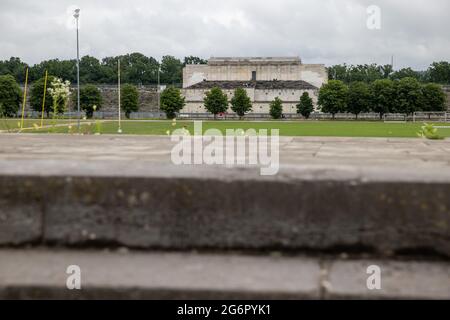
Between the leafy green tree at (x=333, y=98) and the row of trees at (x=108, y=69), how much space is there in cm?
6753

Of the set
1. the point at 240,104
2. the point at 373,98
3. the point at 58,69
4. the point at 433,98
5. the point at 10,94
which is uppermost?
the point at 58,69

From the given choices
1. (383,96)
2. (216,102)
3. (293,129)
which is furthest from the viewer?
(383,96)

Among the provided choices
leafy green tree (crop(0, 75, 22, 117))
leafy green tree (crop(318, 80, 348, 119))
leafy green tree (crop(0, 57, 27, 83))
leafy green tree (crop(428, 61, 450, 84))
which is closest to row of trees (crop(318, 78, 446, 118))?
leafy green tree (crop(318, 80, 348, 119))

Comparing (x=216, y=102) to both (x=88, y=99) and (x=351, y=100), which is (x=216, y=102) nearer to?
(x=88, y=99)

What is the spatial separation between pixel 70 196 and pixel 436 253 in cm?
173

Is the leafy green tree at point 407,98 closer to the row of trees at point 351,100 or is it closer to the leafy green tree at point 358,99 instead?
the row of trees at point 351,100

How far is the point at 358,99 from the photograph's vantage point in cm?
8500

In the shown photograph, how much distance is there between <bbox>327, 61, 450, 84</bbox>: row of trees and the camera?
135875mm

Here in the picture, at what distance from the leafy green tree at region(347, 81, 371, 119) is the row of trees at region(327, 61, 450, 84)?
163 ft

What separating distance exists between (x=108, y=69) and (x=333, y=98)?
249 ft

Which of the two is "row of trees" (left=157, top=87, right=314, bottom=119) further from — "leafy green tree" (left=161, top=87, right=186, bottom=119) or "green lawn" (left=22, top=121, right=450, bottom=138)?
"green lawn" (left=22, top=121, right=450, bottom=138)

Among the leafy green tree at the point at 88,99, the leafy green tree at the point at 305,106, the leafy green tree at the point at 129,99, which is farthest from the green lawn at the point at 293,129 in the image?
the leafy green tree at the point at 88,99

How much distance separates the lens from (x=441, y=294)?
7.60 ft

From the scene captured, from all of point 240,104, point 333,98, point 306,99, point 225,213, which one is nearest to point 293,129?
point 225,213
